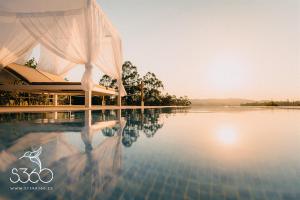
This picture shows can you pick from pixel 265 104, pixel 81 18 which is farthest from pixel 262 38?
pixel 265 104

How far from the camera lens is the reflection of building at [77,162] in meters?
1.91

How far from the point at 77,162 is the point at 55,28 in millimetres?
8424

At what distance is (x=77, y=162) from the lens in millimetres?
2695

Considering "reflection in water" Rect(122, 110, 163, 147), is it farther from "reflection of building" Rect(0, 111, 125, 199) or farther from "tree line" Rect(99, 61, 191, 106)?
"tree line" Rect(99, 61, 191, 106)

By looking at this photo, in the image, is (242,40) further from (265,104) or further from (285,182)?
(265,104)

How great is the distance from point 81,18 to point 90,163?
8567mm

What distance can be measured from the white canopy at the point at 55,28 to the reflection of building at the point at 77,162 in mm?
6697

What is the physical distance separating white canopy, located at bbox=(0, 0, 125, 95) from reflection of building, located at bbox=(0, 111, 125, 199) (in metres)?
6.70

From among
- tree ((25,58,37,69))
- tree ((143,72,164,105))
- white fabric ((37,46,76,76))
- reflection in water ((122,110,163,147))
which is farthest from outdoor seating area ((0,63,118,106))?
tree ((143,72,164,105))

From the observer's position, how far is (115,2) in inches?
463

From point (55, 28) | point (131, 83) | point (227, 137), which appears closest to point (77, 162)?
point (227, 137)

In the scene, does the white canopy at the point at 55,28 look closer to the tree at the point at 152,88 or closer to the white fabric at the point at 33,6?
the white fabric at the point at 33,6

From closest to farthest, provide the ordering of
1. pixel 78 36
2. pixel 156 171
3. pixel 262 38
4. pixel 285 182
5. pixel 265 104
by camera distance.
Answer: pixel 285 182 → pixel 156 171 → pixel 78 36 → pixel 262 38 → pixel 265 104

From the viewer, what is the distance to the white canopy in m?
9.50
